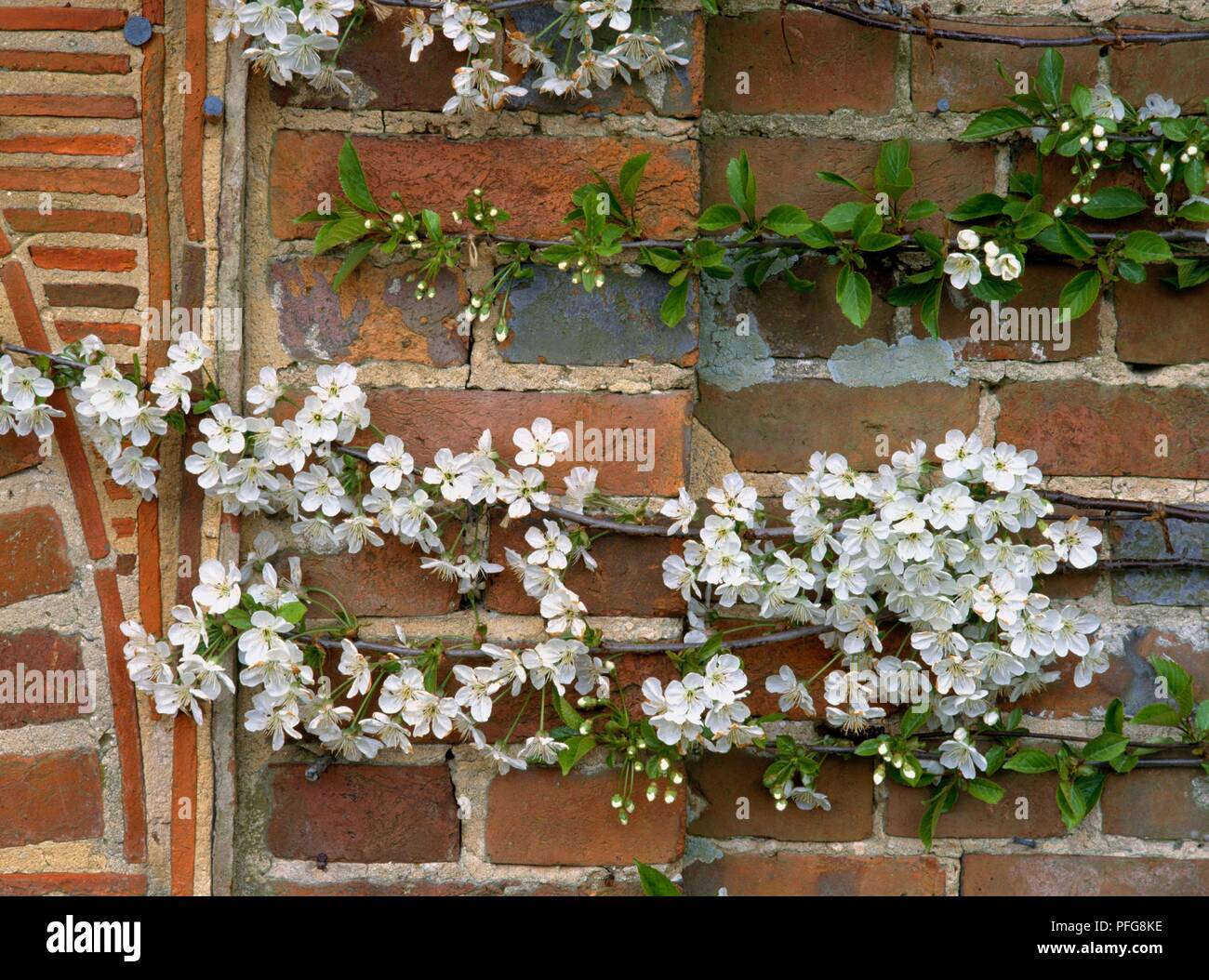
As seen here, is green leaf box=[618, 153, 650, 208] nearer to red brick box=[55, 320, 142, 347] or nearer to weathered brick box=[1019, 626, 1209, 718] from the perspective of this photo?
red brick box=[55, 320, 142, 347]

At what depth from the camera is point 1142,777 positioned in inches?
50.3

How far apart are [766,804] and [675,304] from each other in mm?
638

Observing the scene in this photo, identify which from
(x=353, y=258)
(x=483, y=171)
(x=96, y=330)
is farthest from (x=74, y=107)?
(x=483, y=171)

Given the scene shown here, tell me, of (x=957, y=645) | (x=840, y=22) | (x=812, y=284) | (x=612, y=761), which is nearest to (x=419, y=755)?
(x=612, y=761)

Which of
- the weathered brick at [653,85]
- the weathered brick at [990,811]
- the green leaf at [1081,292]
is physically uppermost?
the weathered brick at [653,85]

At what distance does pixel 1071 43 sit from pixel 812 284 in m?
0.43

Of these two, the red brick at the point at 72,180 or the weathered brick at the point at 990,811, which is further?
the weathered brick at the point at 990,811

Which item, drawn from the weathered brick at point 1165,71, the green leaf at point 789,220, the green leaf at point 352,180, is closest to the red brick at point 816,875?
the green leaf at point 789,220

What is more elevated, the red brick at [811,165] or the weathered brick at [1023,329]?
the red brick at [811,165]

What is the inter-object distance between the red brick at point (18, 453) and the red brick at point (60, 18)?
468 mm

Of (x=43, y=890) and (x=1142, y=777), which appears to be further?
(x=1142, y=777)

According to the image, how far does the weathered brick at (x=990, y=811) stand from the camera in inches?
50.5

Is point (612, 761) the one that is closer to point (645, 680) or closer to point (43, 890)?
point (645, 680)

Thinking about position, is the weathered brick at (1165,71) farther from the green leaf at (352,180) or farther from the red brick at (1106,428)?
the green leaf at (352,180)
